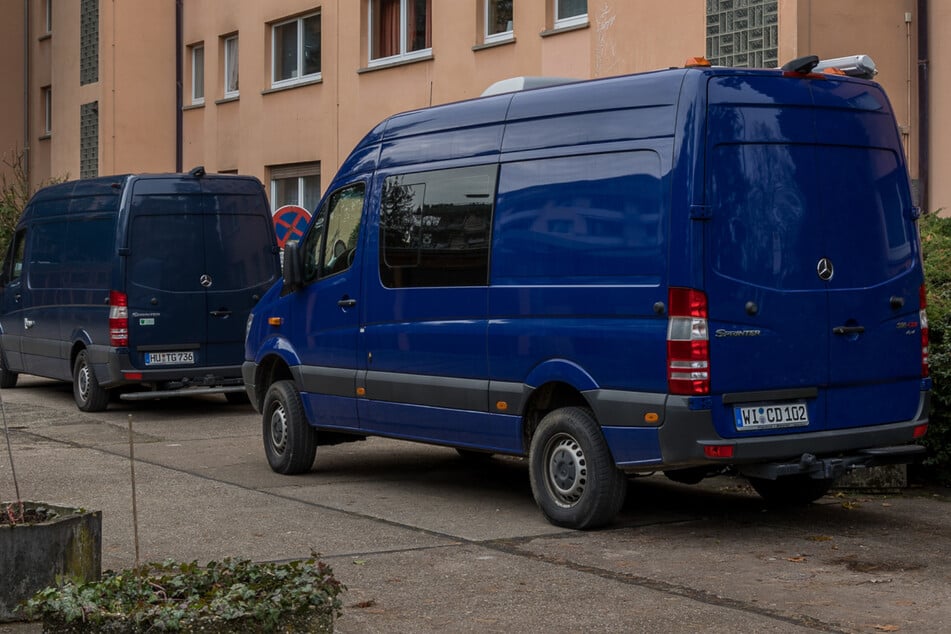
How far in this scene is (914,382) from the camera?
8.84 metres

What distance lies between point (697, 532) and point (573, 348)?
1272mm

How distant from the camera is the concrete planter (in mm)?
6387

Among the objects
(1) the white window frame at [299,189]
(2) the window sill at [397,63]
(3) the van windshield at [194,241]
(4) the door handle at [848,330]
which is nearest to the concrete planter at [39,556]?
(4) the door handle at [848,330]

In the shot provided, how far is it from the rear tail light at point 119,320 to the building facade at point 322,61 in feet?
20.5

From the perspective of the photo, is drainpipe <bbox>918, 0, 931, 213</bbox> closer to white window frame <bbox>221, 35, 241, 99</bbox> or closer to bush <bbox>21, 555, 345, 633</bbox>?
bush <bbox>21, 555, 345, 633</bbox>

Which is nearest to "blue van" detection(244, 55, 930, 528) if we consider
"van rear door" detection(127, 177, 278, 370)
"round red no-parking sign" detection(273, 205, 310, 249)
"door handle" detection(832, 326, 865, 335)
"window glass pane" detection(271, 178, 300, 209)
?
"door handle" detection(832, 326, 865, 335)

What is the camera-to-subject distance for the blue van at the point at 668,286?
26.5 ft

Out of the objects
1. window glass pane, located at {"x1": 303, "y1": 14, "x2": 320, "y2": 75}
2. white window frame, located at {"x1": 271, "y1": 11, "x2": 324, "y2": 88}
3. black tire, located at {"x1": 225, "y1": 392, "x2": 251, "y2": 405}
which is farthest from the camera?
window glass pane, located at {"x1": 303, "y1": 14, "x2": 320, "y2": 75}

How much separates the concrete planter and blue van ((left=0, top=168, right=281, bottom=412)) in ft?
30.4

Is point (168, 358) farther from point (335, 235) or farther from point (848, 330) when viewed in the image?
point (848, 330)

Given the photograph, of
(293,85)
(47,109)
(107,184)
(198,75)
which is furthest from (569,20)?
(47,109)

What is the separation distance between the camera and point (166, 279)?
1600 cm

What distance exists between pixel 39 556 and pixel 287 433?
4932mm

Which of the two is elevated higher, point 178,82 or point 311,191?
point 178,82
